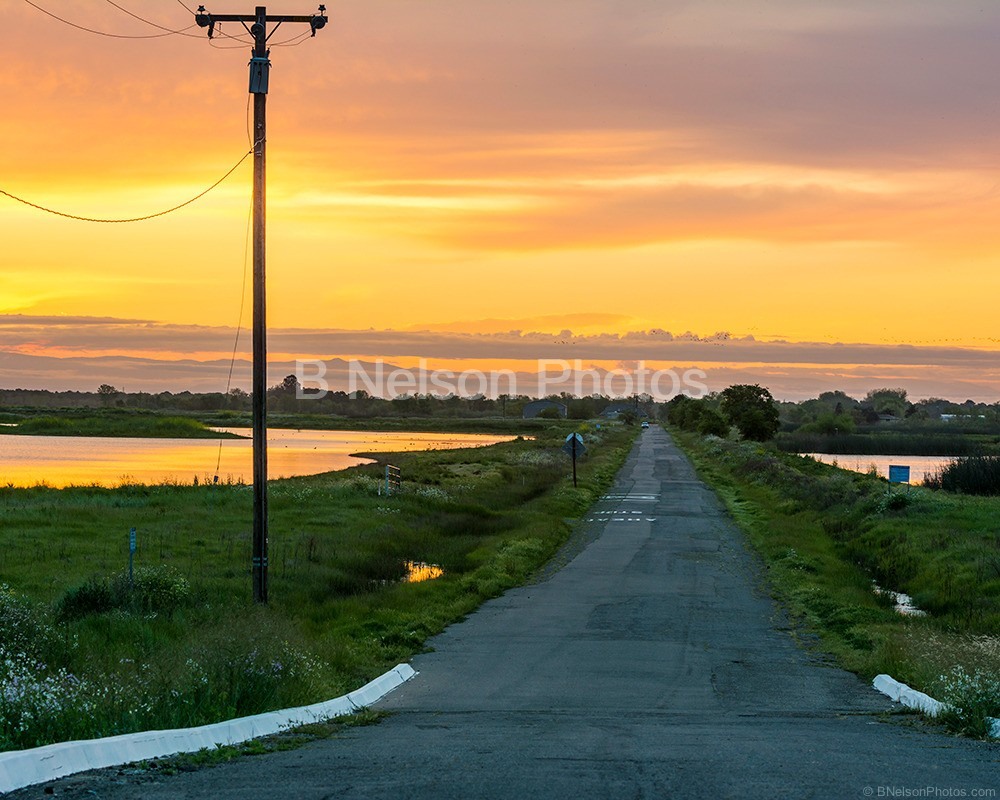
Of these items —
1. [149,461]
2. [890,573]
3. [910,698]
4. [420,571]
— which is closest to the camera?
[910,698]

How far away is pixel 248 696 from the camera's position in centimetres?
1053

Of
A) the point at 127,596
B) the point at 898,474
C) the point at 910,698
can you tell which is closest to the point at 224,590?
the point at 127,596

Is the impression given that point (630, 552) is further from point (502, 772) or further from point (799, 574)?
point (502, 772)

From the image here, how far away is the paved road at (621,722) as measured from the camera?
739cm

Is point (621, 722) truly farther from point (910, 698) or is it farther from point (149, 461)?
point (149, 461)

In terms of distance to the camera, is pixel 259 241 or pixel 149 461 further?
pixel 149 461

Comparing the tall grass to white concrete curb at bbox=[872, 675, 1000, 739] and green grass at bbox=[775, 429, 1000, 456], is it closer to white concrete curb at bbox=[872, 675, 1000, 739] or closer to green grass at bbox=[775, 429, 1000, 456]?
white concrete curb at bbox=[872, 675, 1000, 739]

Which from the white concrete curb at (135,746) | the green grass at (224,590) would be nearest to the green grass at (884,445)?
the green grass at (224,590)

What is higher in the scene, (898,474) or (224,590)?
(224,590)

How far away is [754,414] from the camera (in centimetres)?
12325

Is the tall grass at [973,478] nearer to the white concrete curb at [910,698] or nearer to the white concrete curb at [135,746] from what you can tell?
the white concrete curb at [910,698]

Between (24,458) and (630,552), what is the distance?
56.4m

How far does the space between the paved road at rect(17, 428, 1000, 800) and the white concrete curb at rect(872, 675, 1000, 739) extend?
0.20m

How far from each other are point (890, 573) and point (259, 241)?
61.6 ft
